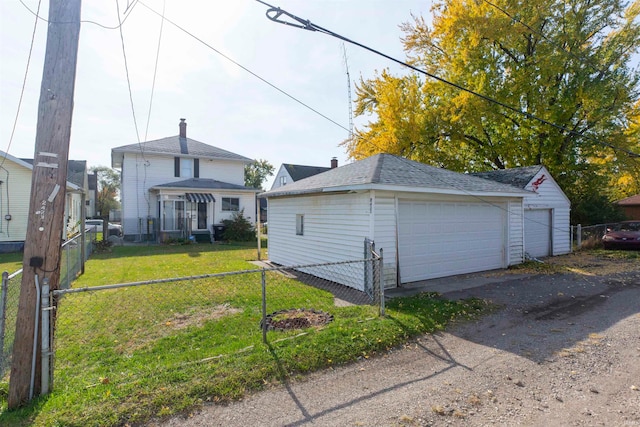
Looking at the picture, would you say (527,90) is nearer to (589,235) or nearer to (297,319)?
(589,235)

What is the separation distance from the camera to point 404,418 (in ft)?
9.91

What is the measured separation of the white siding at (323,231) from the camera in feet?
25.9

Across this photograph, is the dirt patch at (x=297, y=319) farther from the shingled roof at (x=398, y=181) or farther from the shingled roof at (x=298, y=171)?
the shingled roof at (x=298, y=171)

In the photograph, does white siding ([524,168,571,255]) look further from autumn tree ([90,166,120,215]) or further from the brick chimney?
autumn tree ([90,166,120,215])

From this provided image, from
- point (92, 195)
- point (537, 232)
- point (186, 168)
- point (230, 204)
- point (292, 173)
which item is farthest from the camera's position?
point (92, 195)

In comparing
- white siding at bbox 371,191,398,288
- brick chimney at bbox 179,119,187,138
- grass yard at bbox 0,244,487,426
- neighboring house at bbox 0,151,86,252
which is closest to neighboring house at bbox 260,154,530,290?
white siding at bbox 371,191,398,288

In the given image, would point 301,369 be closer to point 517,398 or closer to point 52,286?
point 517,398

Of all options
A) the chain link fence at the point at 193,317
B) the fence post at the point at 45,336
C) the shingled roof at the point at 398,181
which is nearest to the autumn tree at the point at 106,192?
the shingled roof at the point at 398,181

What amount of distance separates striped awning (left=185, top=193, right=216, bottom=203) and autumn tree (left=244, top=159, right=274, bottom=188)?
3431 cm

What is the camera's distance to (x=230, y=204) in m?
21.7

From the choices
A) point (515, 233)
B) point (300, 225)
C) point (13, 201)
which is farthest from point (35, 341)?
point (13, 201)

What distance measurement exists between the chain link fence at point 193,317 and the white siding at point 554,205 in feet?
30.6

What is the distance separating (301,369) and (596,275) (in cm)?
958

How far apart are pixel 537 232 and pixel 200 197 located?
55.4ft
